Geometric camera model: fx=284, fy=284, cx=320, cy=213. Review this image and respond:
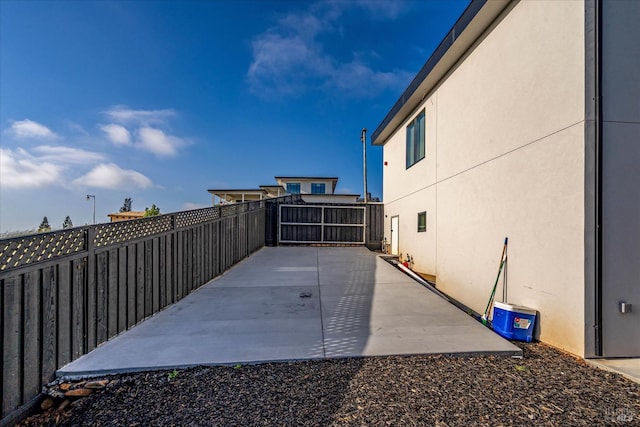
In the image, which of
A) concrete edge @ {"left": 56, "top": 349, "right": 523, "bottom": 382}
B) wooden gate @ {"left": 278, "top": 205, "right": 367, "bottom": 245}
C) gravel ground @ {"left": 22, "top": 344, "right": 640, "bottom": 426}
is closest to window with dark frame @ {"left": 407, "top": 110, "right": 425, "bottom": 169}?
wooden gate @ {"left": 278, "top": 205, "right": 367, "bottom": 245}

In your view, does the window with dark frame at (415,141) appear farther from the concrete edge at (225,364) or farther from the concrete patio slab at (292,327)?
the concrete edge at (225,364)

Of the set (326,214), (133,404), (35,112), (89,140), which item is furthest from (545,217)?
(89,140)

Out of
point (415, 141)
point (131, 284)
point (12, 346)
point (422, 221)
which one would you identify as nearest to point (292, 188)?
point (415, 141)

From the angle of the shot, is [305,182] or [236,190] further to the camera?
[236,190]

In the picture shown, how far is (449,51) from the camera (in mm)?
5383

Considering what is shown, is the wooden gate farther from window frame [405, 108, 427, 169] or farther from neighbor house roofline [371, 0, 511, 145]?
neighbor house roofline [371, 0, 511, 145]

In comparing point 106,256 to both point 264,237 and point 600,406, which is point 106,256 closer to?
point 600,406

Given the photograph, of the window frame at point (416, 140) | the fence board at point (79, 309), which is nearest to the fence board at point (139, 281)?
the fence board at point (79, 309)

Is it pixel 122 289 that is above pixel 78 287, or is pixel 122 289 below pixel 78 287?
below

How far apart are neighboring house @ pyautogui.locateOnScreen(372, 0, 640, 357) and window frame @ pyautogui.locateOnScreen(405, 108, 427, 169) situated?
5.58ft

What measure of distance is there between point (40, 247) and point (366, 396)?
3.05 metres

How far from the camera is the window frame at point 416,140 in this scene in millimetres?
7184

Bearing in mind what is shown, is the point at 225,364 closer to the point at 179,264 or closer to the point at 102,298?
the point at 102,298

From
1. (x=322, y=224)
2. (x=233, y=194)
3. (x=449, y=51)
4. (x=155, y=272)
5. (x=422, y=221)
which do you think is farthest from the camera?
(x=233, y=194)
